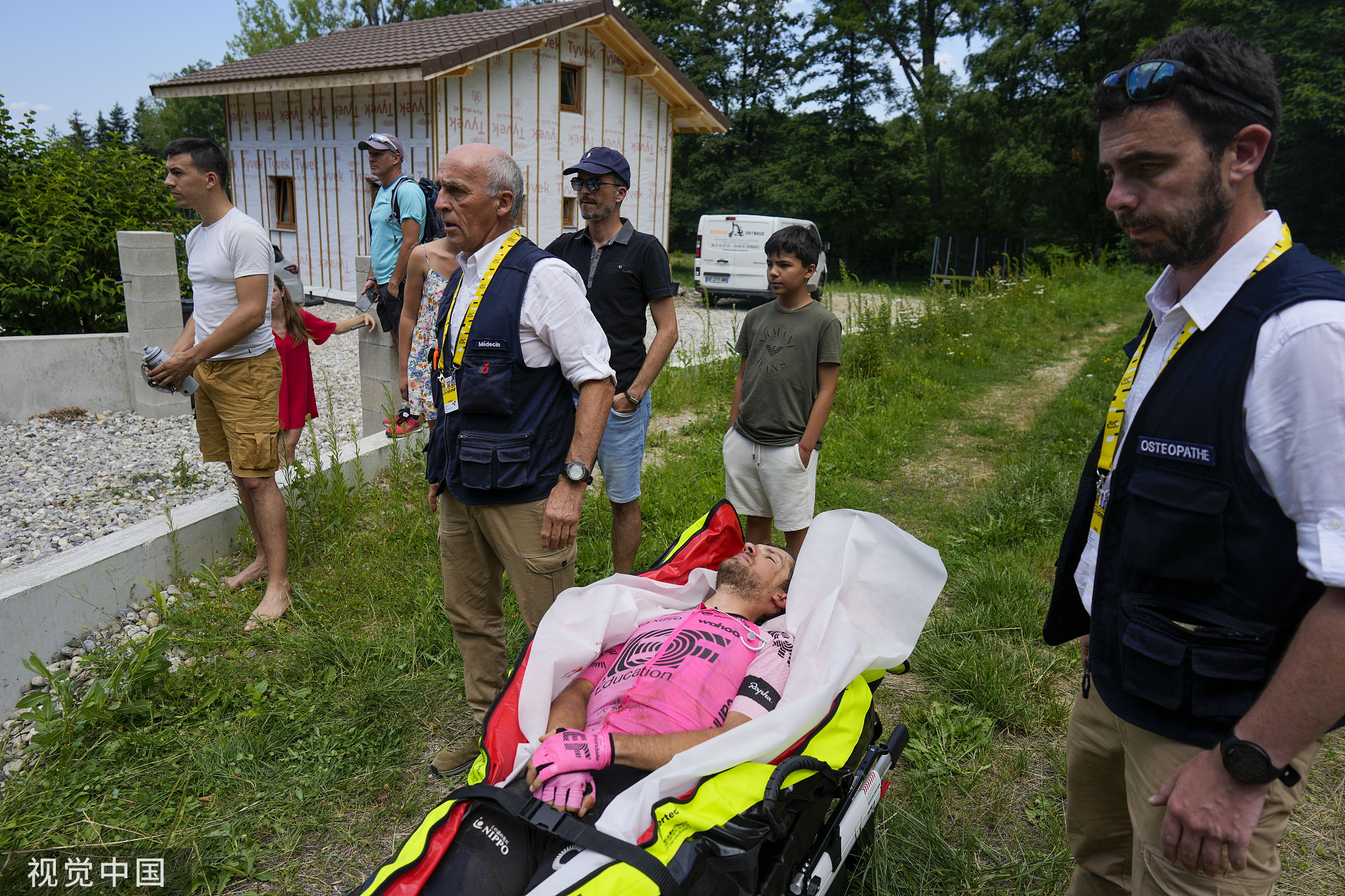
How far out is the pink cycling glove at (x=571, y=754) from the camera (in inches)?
80.7

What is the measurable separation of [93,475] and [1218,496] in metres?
6.80

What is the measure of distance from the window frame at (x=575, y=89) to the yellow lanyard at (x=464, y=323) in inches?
573

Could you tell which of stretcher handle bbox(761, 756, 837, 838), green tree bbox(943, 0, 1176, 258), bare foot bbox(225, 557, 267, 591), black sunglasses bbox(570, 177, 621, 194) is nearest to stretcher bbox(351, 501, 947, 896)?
stretcher handle bbox(761, 756, 837, 838)

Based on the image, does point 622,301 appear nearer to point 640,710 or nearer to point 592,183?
point 592,183

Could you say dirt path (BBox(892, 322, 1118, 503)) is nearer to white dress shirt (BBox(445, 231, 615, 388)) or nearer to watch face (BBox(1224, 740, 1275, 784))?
white dress shirt (BBox(445, 231, 615, 388))

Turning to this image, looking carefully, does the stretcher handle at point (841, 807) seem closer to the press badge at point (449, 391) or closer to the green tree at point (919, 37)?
the press badge at point (449, 391)

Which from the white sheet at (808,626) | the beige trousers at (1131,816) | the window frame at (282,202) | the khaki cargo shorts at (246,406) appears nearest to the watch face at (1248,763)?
the beige trousers at (1131,816)

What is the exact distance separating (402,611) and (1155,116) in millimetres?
3788

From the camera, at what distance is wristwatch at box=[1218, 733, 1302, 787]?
1.31m

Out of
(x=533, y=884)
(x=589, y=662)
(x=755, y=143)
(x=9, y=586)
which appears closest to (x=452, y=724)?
(x=589, y=662)

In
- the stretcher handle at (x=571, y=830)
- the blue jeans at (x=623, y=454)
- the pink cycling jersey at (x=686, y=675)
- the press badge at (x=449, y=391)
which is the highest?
the press badge at (x=449, y=391)

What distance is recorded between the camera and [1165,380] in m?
1.55

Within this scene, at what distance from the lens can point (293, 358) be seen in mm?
5312

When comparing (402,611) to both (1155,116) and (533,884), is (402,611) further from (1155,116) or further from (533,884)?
(1155,116)
